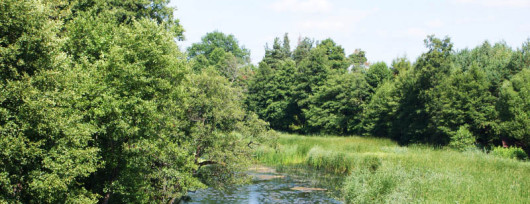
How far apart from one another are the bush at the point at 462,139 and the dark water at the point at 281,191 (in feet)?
44.3

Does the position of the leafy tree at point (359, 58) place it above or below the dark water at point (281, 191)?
above

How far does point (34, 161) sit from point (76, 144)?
4.20ft

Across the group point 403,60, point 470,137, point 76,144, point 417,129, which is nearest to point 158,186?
point 76,144

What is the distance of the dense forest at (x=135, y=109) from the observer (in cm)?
1208

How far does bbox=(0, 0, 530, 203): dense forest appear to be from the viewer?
12.1 meters

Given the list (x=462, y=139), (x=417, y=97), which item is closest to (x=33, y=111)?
(x=462, y=139)

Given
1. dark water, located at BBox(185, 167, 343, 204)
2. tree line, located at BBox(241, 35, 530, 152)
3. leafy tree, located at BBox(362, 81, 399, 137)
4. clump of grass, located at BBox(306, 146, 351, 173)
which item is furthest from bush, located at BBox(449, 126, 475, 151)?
dark water, located at BBox(185, 167, 343, 204)

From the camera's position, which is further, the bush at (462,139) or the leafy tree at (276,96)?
the leafy tree at (276,96)

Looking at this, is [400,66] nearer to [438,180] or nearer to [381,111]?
[381,111]

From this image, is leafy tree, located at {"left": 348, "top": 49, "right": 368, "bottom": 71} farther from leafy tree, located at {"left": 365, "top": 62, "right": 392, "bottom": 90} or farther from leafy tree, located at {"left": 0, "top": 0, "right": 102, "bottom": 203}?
leafy tree, located at {"left": 0, "top": 0, "right": 102, "bottom": 203}

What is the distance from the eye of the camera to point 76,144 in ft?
43.3

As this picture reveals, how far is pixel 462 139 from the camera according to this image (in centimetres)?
3619

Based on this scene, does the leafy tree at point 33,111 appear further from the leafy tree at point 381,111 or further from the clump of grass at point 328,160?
the leafy tree at point 381,111

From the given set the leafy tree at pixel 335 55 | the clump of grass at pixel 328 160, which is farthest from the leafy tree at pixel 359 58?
the clump of grass at pixel 328 160
